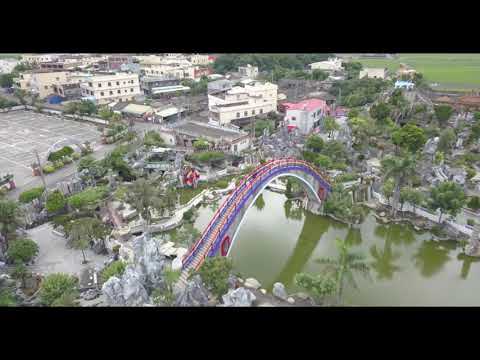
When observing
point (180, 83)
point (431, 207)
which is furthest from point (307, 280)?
point (180, 83)

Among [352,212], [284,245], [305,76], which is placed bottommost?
[284,245]

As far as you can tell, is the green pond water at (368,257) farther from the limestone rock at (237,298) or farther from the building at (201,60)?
the building at (201,60)

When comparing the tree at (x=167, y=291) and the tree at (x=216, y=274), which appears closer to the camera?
the tree at (x=167, y=291)

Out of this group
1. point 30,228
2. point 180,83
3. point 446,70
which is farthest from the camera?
point 446,70

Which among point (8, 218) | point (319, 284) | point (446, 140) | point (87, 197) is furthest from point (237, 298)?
point (446, 140)

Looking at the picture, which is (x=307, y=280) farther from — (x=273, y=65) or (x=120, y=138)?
(x=273, y=65)

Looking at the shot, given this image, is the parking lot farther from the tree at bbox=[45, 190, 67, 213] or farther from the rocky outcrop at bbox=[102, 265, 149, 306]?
the rocky outcrop at bbox=[102, 265, 149, 306]

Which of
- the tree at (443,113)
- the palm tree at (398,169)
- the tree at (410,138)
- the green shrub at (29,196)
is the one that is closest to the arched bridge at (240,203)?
the palm tree at (398,169)
